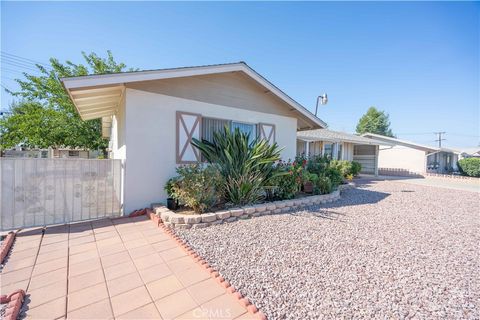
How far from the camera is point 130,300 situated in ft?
6.53

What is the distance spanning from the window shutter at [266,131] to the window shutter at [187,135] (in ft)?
7.53

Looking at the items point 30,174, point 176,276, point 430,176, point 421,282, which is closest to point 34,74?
point 30,174

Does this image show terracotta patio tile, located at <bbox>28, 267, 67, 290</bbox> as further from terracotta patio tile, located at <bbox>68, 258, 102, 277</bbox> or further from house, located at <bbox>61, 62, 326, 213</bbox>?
house, located at <bbox>61, 62, 326, 213</bbox>

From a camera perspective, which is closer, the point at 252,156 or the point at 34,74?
the point at 252,156

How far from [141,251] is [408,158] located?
911 inches

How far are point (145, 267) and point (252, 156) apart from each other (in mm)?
3276

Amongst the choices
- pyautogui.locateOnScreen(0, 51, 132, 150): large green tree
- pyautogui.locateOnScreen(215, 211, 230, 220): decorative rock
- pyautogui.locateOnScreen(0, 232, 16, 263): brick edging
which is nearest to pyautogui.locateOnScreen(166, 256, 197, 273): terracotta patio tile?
pyautogui.locateOnScreen(215, 211, 230, 220): decorative rock

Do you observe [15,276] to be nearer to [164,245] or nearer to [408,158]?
[164,245]

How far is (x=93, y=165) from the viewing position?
4.39 metres

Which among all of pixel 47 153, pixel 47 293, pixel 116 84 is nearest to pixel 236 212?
pixel 47 293

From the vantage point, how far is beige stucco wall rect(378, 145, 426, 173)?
17.4 metres

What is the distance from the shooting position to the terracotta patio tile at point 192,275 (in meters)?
2.29

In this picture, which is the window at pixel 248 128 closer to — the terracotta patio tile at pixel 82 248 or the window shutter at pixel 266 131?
the window shutter at pixel 266 131

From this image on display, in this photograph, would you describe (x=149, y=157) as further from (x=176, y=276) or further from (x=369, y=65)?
(x=369, y=65)
